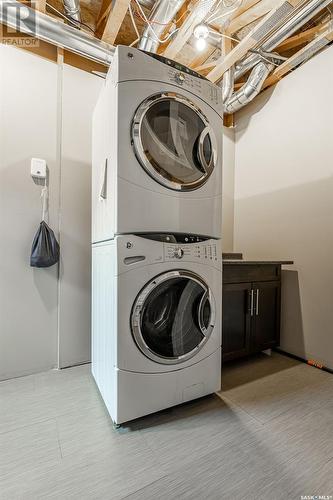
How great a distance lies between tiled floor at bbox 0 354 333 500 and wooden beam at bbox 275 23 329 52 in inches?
106

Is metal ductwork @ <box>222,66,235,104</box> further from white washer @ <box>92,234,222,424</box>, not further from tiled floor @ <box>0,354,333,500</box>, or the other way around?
tiled floor @ <box>0,354,333,500</box>

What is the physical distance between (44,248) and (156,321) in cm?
100

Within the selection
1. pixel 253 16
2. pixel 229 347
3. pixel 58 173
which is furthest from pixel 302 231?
pixel 58 173

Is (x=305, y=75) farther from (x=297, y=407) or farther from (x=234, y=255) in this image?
(x=297, y=407)

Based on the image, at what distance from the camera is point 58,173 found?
1.89 metres

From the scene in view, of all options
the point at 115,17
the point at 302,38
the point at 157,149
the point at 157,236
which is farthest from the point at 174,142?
the point at 302,38

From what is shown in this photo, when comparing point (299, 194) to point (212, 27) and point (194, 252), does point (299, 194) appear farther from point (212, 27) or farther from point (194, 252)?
point (212, 27)

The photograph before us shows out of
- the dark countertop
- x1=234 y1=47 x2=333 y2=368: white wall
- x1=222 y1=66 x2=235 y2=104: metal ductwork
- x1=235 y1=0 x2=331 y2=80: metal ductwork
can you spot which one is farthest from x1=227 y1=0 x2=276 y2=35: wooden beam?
the dark countertop

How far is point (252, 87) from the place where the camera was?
2.20 m

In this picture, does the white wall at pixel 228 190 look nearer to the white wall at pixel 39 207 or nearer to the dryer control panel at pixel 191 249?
the dryer control panel at pixel 191 249

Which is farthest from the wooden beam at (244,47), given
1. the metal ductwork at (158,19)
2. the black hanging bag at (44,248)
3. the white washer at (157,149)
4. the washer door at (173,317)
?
the black hanging bag at (44,248)

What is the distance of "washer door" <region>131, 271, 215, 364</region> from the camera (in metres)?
1.27

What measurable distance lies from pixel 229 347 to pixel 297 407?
0.56 metres

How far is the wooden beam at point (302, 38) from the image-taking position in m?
1.90
